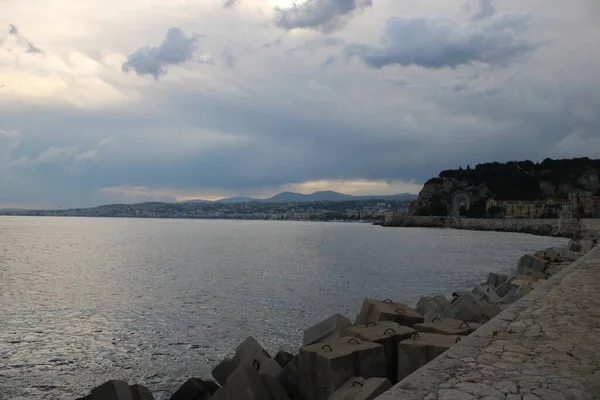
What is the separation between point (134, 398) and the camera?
658 centimetres

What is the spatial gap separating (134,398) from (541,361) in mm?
4846

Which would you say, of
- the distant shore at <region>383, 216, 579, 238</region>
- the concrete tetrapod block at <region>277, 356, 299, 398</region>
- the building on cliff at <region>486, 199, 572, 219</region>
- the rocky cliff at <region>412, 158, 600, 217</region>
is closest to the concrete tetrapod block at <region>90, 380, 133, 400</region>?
the concrete tetrapod block at <region>277, 356, 299, 398</region>

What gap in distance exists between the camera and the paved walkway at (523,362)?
416 centimetres

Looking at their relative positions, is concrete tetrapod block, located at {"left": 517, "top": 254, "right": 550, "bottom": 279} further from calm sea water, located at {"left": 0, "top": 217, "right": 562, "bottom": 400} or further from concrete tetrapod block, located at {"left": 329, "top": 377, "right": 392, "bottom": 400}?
concrete tetrapod block, located at {"left": 329, "top": 377, "right": 392, "bottom": 400}

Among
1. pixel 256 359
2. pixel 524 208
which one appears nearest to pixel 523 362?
pixel 256 359

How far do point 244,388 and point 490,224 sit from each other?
11792 cm

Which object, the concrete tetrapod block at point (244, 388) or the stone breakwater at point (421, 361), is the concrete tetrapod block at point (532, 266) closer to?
the stone breakwater at point (421, 361)

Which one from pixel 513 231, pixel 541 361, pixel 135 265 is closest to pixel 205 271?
pixel 135 265

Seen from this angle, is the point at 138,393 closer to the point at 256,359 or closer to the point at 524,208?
the point at 256,359

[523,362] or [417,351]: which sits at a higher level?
[523,362]

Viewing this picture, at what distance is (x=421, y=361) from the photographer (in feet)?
21.7

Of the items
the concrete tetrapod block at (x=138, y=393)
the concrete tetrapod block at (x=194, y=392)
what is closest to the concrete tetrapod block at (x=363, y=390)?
the concrete tetrapod block at (x=138, y=393)

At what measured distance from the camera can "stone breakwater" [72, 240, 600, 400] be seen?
174 inches

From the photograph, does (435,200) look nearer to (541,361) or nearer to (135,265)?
(135,265)
